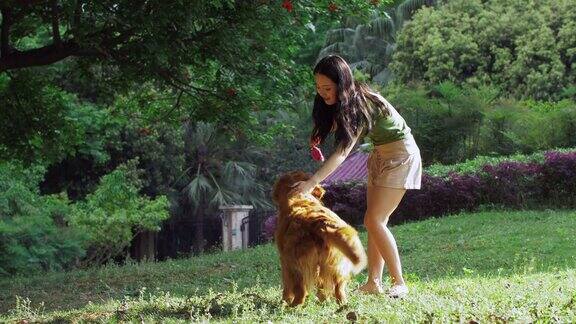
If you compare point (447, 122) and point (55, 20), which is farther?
point (447, 122)

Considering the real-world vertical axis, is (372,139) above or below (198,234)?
above

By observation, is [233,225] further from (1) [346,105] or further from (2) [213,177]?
(1) [346,105]

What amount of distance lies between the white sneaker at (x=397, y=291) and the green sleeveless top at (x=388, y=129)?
102 centimetres

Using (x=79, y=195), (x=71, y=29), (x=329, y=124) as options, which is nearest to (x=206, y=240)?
(x=79, y=195)

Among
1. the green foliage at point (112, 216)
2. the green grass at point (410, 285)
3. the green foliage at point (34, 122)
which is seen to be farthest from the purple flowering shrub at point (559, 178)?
Answer: the green foliage at point (112, 216)

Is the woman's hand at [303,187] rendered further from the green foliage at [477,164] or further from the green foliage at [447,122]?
the green foliage at [447,122]

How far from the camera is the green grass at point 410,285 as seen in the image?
4.99 meters

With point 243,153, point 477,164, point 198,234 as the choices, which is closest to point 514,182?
point 477,164

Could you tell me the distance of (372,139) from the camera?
5.87 metres

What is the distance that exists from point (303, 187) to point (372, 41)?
2907cm

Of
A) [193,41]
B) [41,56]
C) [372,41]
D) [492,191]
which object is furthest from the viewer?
[372,41]

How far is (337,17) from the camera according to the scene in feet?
31.2

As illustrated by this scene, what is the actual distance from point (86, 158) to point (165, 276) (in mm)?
14324

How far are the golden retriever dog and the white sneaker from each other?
1.13 ft
